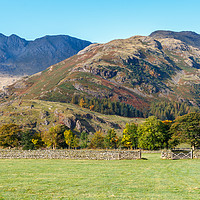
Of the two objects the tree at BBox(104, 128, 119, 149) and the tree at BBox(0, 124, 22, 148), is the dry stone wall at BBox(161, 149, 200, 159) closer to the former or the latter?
the tree at BBox(104, 128, 119, 149)

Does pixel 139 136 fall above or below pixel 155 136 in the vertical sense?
below

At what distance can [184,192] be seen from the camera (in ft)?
63.9

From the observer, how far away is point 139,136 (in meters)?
110

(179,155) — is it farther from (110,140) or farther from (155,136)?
(110,140)

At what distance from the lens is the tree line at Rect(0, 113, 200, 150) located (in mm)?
78625

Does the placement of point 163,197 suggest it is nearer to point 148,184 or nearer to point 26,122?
point 148,184

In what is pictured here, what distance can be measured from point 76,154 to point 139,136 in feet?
183

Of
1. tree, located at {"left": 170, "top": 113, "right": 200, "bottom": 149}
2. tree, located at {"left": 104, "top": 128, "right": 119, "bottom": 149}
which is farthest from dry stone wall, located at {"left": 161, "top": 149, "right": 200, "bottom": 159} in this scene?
tree, located at {"left": 104, "top": 128, "right": 119, "bottom": 149}

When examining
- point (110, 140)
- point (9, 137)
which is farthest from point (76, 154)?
point (110, 140)

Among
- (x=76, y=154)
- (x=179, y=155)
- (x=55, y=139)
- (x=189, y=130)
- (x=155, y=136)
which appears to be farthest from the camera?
(x=55, y=139)

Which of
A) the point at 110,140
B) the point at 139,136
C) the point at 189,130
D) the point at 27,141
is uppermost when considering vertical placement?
the point at 189,130

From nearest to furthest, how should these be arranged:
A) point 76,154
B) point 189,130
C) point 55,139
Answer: point 76,154 → point 189,130 → point 55,139

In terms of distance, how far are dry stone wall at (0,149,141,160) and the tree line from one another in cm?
2895

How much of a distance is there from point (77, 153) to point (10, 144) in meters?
64.5
